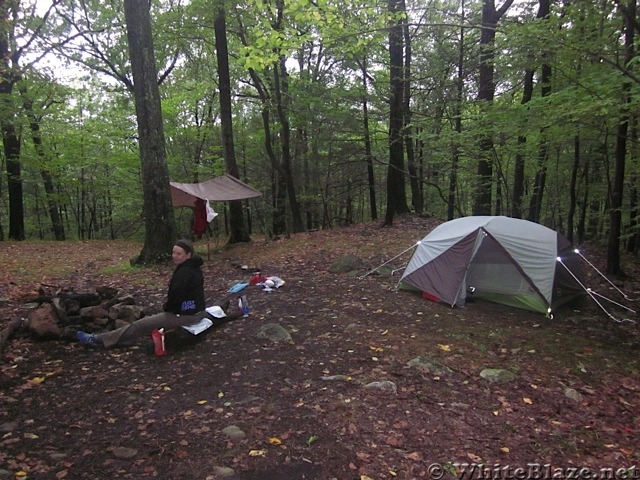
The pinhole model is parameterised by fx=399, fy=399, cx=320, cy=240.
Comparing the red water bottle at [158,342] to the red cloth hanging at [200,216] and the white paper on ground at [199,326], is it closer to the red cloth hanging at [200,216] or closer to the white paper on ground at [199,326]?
the white paper on ground at [199,326]

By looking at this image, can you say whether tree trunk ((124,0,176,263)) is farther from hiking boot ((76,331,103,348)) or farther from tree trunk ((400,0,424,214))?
tree trunk ((400,0,424,214))

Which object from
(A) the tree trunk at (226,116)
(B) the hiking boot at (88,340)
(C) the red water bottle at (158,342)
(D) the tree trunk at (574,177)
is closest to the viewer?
(C) the red water bottle at (158,342)

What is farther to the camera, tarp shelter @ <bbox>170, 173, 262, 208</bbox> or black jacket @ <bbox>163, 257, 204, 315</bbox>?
tarp shelter @ <bbox>170, 173, 262, 208</bbox>

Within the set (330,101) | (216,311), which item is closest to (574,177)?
(330,101)

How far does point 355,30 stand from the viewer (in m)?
5.41

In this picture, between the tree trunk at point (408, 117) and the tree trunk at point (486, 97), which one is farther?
the tree trunk at point (408, 117)

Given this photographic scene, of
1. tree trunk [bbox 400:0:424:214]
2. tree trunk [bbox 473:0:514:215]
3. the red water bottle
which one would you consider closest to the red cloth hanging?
the red water bottle

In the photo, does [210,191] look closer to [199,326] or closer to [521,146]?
[199,326]

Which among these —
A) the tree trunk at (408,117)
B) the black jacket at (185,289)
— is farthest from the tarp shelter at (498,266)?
the tree trunk at (408,117)

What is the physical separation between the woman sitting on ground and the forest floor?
16cm

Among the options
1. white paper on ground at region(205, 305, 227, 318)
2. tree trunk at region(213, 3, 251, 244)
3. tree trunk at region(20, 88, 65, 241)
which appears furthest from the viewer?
tree trunk at region(20, 88, 65, 241)

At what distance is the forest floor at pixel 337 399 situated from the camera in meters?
2.72

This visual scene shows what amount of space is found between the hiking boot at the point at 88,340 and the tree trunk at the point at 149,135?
404 centimetres

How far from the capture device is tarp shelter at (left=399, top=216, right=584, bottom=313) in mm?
6270
